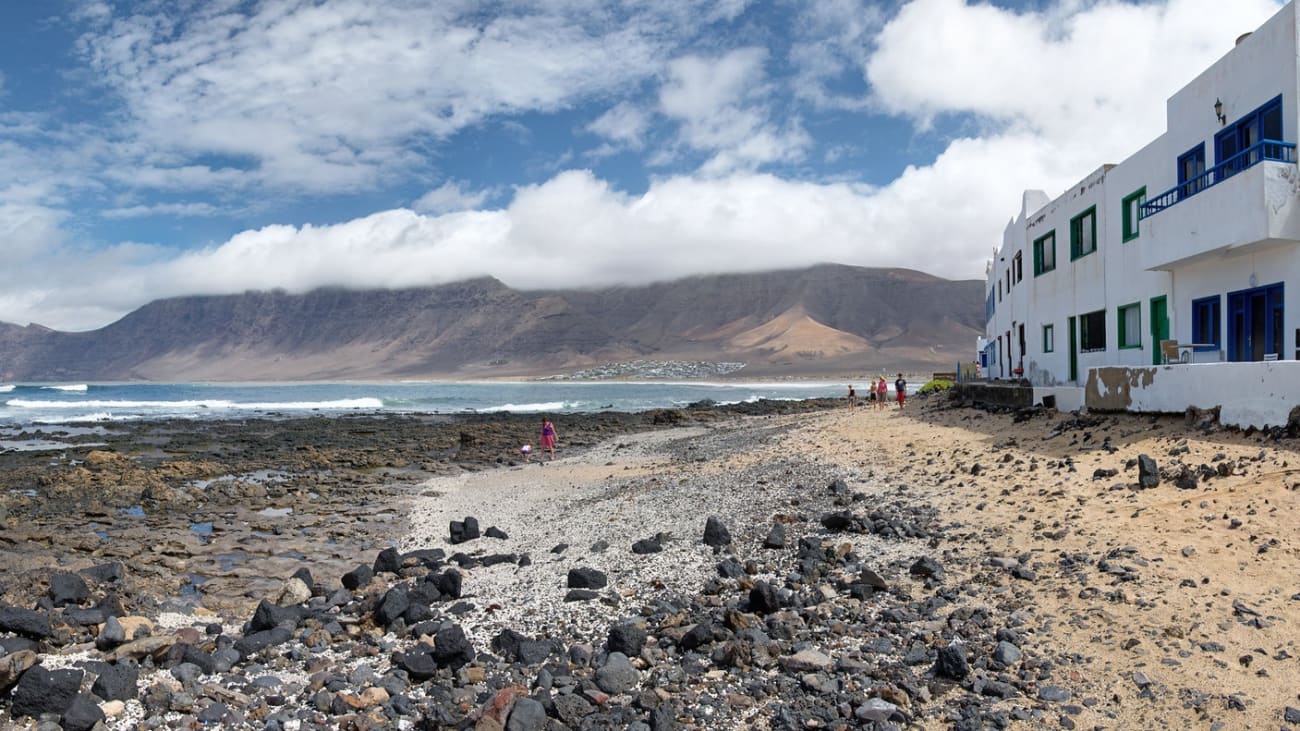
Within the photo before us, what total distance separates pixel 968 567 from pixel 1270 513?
9.37 ft

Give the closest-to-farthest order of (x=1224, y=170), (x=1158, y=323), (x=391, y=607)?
(x=391, y=607)
(x=1224, y=170)
(x=1158, y=323)

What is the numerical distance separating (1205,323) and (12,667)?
17744 millimetres

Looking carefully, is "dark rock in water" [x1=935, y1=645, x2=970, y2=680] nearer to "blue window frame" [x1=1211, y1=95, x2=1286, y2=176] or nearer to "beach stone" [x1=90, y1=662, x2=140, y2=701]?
"beach stone" [x1=90, y1=662, x2=140, y2=701]

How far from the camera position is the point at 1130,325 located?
18.3m

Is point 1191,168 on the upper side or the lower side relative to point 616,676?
upper

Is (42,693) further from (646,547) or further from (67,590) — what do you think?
(646,547)

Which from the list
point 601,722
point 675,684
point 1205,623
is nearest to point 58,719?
point 601,722

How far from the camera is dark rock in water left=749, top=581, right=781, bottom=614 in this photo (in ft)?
24.2

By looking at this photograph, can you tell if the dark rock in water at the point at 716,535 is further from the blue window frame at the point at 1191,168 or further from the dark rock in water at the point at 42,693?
the blue window frame at the point at 1191,168

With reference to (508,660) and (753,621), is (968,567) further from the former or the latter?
(508,660)

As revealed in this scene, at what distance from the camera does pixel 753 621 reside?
282 inches

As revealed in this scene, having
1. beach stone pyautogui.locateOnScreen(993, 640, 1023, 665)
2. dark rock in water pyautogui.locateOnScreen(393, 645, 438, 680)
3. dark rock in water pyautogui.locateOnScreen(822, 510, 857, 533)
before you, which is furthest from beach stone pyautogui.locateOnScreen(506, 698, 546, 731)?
dark rock in water pyautogui.locateOnScreen(822, 510, 857, 533)

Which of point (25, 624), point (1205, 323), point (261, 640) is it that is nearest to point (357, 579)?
point (261, 640)

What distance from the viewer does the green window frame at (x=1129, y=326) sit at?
704 inches
